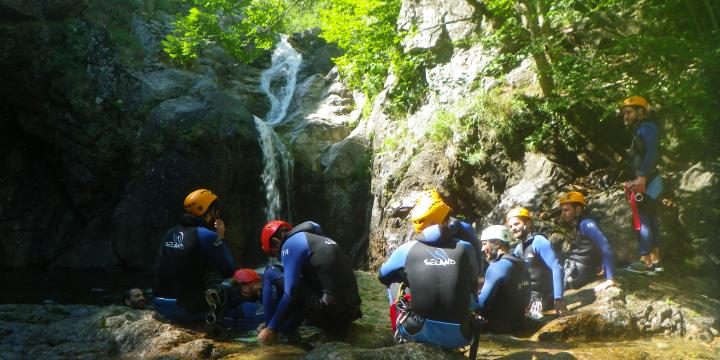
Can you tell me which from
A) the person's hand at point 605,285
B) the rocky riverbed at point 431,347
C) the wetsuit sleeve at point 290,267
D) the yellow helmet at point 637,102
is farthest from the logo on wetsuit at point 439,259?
the yellow helmet at point 637,102

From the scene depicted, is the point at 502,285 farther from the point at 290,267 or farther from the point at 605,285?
the point at 290,267

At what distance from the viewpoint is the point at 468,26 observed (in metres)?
13.2

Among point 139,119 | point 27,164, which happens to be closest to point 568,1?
point 139,119

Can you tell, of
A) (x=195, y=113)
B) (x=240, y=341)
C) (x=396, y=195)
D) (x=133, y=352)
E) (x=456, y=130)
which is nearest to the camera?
(x=133, y=352)

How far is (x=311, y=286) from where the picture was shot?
5.08 meters

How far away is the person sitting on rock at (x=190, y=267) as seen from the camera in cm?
561

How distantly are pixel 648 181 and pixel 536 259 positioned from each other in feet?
7.19

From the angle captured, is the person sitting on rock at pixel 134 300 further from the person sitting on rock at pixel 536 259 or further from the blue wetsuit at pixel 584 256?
the blue wetsuit at pixel 584 256

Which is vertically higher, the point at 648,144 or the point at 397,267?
the point at 648,144

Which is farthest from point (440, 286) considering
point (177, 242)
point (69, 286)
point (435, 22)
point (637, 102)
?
point (435, 22)

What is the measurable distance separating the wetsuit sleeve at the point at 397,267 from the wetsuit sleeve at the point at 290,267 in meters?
0.85

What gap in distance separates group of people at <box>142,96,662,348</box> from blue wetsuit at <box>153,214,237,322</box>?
0.01 metres

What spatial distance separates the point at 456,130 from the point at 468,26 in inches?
131

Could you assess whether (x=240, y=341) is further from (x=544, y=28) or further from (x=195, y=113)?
(x=195, y=113)
